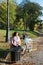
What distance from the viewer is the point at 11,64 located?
11039 millimetres

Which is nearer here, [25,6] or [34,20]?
[25,6]

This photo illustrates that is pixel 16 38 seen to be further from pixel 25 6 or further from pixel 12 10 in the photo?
pixel 25 6

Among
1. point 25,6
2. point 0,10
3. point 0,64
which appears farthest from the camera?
point 25,6

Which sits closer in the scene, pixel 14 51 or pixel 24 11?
pixel 14 51

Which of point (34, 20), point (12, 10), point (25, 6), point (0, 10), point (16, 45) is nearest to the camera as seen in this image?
point (16, 45)

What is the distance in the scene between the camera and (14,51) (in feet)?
37.3

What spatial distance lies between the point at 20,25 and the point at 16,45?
59.8 metres

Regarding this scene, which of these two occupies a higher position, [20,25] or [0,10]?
[0,10]

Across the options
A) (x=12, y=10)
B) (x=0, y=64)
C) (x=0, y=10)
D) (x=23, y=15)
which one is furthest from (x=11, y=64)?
(x=23, y=15)

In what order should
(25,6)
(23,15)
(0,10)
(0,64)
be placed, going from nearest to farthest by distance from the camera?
(0,64)
(0,10)
(23,15)
(25,6)

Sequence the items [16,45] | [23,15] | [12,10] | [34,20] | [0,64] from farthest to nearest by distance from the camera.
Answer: [34,20]
[23,15]
[12,10]
[16,45]
[0,64]

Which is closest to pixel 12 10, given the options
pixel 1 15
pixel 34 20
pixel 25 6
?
pixel 1 15

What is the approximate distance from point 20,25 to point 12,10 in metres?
17.0

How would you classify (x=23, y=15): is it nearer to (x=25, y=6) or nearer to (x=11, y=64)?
(x=25, y=6)
